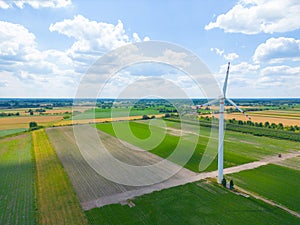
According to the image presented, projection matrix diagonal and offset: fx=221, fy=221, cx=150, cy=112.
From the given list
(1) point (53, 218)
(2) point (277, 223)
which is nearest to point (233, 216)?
(2) point (277, 223)

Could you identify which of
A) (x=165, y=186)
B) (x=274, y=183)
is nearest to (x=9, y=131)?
(x=165, y=186)

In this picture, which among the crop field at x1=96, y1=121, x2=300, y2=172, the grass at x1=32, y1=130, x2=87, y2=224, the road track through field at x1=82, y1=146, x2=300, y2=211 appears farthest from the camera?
the crop field at x1=96, y1=121, x2=300, y2=172

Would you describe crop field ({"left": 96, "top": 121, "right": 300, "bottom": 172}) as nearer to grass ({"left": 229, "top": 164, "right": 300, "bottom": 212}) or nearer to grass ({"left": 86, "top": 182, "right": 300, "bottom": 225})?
grass ({"left": 229, "top": 164, "right": 300, "bottom": 212})

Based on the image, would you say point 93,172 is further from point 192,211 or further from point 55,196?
point 192,211

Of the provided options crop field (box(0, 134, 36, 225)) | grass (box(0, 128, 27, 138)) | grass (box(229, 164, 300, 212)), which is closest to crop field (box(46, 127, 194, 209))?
crop field (box(0, 134, 36, 225))

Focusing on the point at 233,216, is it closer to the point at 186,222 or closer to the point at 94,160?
the point at 186,222

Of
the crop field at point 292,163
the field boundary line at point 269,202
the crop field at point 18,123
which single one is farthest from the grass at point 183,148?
the crop field at point 18,123
